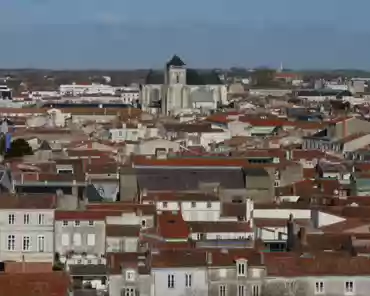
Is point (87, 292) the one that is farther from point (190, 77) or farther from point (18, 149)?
point (190, 77)

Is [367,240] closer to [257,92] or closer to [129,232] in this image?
[129,232]

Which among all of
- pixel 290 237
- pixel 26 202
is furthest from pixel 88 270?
pixel 290 237

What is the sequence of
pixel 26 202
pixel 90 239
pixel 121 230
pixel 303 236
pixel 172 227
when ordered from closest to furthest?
pixel 303 236, pixel 26 202, pixel 90 239, pixel 121 230, pixel 172 227

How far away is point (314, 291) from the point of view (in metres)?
25.3

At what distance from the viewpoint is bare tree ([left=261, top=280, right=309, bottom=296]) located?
82.6 feet

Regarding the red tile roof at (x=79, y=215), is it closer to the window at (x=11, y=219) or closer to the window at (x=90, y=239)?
the window at (x=90, y=239)

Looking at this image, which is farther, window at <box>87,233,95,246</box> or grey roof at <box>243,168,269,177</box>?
grey roof at <box>243,168,269,177</box>

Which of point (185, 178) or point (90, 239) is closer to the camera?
point (90, 239)

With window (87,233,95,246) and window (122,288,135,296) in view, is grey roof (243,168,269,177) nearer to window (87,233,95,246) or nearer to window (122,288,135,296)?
window (87,233,95,246)

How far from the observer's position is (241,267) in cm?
2517

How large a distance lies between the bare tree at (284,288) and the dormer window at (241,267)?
497 millimetres

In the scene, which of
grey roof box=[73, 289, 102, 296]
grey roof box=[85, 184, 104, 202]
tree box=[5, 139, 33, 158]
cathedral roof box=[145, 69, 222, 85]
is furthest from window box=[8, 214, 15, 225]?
cathedral roof box=[145, 69, 222, 85]

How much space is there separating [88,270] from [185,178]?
559 inches

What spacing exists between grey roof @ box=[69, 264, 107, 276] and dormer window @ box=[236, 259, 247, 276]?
3.43 metres
